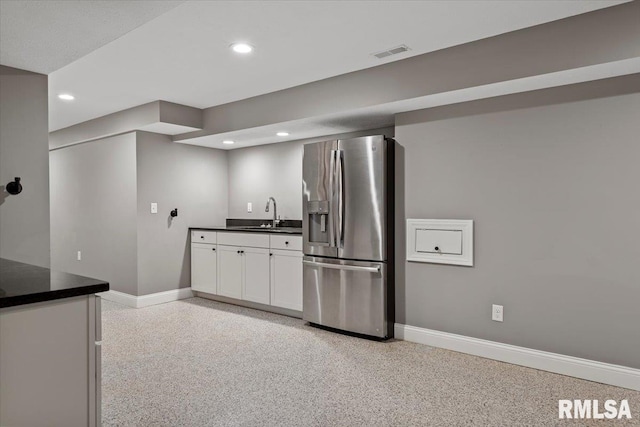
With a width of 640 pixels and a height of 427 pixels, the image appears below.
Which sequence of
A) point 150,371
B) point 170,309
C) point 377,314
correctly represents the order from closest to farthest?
point 150,371, point 377,314, point 170,309

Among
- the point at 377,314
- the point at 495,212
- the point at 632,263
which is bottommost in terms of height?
the point at 377,314

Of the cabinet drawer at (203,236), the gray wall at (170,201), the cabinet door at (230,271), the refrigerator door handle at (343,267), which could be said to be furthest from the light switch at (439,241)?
the gray wall at (170,201)

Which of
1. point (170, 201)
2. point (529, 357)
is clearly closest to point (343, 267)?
point (529, 357)

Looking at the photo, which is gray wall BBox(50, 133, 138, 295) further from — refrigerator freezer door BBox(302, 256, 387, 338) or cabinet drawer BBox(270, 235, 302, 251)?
refrigerator freezer door BBox(302, 256, 387, 338)

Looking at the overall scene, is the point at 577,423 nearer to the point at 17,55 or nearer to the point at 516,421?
the point at 516,421

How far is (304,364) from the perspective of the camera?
120 inches

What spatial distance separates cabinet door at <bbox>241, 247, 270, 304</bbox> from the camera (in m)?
4.48

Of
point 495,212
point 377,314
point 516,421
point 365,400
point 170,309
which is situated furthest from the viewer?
point 170,309

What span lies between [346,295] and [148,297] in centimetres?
255

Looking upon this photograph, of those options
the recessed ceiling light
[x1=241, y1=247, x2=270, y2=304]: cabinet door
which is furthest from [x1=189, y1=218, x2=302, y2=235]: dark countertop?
the recessed ceiling light

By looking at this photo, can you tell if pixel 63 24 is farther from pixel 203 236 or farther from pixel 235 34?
pixel 203 236

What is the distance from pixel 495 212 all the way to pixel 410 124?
104 centimetres

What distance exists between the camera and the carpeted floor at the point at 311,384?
2.27 m

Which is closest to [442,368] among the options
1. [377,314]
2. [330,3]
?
[377,314]
